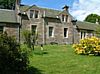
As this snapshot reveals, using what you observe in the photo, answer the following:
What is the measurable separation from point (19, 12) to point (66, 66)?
89.0ft

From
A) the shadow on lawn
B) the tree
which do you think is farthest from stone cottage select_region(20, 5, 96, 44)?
the shadow on lawn

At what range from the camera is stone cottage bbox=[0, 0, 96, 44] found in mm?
41594

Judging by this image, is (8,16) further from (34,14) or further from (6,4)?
(6,4)

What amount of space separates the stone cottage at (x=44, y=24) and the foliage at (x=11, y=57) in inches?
1070

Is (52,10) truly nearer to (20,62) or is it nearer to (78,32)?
(78,32)

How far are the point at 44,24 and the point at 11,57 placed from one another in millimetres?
32494

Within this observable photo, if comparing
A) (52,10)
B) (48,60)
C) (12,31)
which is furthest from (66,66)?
(52,10)

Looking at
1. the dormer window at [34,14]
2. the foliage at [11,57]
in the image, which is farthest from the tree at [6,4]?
the foliage at [11,57]

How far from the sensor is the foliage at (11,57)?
38.9ft

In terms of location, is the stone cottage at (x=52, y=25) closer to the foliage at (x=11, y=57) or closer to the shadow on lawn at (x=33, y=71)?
the shadow on lawn at (x=33, y=71)

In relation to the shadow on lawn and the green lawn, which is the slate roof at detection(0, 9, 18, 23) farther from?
the shadow on lawn

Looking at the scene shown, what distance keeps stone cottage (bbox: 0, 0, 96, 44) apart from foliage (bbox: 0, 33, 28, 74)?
2718cm

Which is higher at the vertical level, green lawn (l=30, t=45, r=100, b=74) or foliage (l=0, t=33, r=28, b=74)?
foliage (l=0, t=33, r=28, b=74)

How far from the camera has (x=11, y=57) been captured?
12164mm
